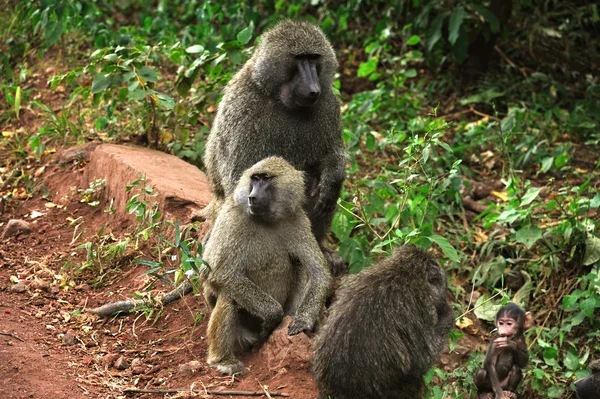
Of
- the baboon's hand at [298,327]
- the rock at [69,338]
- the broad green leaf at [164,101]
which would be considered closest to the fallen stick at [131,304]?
the rock at [69,338]

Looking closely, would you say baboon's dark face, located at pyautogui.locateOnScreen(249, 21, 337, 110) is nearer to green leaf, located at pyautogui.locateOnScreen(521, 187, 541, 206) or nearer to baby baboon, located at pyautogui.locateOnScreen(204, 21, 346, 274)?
baby baboon, located at pyautogui.locateOnScreen(204, 21, 346, 274)

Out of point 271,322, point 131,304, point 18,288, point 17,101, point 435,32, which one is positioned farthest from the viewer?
point 435,32

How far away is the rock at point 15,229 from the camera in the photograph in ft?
17.4

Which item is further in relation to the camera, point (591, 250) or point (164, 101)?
point (164, 101)

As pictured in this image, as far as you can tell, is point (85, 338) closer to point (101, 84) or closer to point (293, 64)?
point (293, 64)

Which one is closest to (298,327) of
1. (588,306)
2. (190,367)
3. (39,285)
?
(190,367)

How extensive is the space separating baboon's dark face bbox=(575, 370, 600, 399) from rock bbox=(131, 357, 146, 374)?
83.2 inches

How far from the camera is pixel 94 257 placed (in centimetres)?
493

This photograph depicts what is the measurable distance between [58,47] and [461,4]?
144 inches

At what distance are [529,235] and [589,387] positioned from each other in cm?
142

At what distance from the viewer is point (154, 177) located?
540cm

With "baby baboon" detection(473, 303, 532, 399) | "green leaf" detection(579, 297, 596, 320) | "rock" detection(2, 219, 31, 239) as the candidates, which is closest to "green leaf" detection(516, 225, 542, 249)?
"green leaf" detection(579, 297, 596, 320)

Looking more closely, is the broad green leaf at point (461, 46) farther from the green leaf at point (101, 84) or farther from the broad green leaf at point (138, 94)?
the green leaf at point (101, 84)

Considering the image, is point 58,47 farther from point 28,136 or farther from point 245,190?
point 245,190
